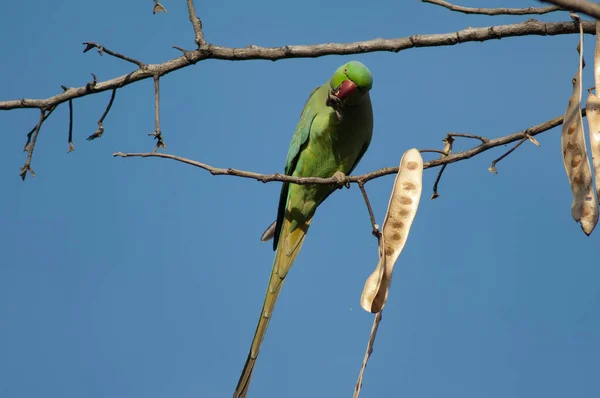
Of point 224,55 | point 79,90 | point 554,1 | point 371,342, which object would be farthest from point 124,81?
point 554,1

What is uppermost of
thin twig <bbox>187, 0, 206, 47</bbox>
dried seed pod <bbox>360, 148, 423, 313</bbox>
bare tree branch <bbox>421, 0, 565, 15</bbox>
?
bare tree branch <bbox>421, 0, 565, 15</bbox>

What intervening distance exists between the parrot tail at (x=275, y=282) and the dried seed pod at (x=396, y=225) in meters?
1.74

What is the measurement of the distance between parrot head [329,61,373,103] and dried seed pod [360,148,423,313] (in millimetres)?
1886

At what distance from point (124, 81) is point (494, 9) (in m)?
1.64

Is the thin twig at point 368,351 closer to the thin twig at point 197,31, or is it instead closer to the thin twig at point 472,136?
the thin twig at point 472,136

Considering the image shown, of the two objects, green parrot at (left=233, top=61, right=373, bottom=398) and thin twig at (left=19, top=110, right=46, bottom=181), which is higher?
green parrot at (left=233, top=61, right=373, bottom=398)

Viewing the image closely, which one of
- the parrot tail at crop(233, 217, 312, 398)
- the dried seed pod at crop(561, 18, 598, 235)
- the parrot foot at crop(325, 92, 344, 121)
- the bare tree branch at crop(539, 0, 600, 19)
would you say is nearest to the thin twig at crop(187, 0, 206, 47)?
the parrot foot at crop(325, 92, 344, 121)

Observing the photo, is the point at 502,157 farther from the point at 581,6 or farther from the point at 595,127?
the point at 581,6

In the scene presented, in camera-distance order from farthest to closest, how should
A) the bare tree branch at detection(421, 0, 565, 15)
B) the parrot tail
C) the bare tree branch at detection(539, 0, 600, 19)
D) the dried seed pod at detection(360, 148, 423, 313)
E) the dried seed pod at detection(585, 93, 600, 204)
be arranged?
the parrot tail < the bare tree branch at detection(421, 0, 565, 15) < the dried seed pod at detection(360, 148, 423, 313) < the dried seed pod at detection(585, 93, 600, 204) < the bare tree branch at detection(539, 0, 600, 19)

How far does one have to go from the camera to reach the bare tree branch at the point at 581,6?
102cm

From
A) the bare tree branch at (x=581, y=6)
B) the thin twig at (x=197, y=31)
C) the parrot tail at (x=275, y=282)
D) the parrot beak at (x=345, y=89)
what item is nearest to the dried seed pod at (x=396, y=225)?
the thin twig at (x=197, y=31)

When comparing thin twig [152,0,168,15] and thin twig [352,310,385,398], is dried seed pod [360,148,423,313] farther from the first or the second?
thin twig [152,0,168,15]

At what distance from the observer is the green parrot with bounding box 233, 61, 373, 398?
4.41 metres

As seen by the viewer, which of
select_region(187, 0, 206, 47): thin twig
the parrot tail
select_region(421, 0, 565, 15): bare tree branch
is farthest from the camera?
the parrot tail
